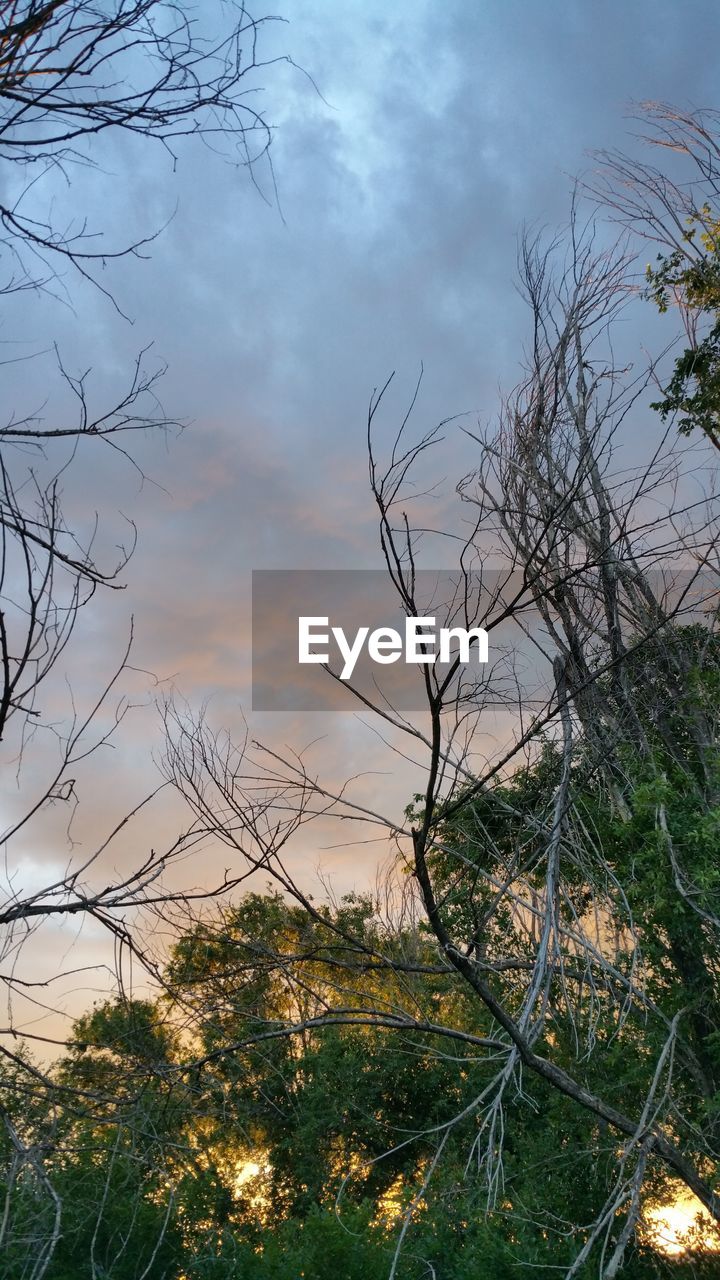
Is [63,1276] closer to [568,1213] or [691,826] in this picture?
[568,1213]

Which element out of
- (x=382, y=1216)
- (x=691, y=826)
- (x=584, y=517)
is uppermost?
(x=584, y=517)

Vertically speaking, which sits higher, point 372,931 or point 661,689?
point 661,689

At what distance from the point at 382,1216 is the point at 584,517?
9.14 m

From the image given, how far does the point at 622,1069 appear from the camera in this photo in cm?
1095

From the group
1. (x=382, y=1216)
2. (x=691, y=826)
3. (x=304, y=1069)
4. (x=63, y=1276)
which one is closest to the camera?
(x=63, y=1276)

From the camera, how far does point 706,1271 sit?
10.3 m

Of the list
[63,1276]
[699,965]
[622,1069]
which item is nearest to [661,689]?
[699,965]

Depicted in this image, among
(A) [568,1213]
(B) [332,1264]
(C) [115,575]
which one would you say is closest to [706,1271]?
(A) [568,1213]

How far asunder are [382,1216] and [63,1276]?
491 centimetres

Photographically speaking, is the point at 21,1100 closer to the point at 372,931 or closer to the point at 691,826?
the point at 691,826

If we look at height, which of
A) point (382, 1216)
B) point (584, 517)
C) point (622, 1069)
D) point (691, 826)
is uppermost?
point (584, 517)

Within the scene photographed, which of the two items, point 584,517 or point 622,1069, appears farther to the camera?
point 622,1069

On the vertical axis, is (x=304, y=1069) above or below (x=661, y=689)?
below

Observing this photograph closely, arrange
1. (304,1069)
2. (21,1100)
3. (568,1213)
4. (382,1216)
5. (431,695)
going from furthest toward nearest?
(304,1069) < (382,1216) < (568,1213) < (21,1100) < (431,695)
